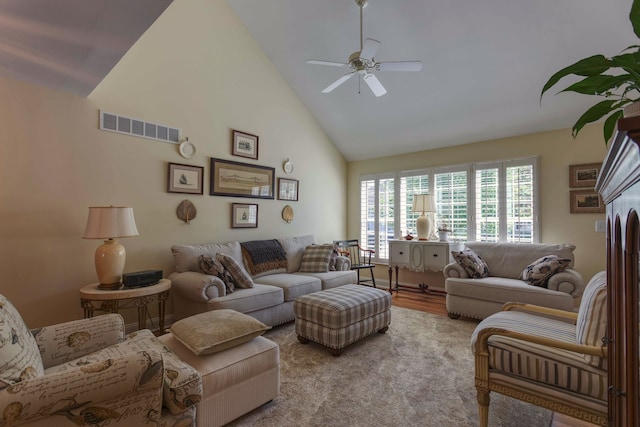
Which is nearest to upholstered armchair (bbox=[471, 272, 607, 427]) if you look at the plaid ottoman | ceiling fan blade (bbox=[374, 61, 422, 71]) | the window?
the plaid ottoman

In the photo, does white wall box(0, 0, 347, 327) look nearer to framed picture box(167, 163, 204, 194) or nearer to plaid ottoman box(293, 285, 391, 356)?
framed picture box(167, 163, 204, 194)

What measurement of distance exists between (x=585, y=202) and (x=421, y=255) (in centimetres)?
211

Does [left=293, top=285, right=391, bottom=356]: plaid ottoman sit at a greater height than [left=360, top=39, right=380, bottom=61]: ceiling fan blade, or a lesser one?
lesser

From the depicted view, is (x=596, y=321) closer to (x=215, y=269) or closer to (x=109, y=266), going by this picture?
(x=215, y=269)

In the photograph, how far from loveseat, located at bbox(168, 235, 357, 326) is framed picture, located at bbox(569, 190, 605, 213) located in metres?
2.99

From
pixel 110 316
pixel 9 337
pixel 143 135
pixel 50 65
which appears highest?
pixel 50 65

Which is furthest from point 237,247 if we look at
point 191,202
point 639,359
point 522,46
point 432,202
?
point 522,46

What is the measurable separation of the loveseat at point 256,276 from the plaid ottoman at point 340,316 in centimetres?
52

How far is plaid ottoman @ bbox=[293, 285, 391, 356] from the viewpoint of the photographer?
2680 mm

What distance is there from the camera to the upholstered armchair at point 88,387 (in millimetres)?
1069

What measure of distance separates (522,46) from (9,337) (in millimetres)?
4494

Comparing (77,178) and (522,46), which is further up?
(522,46)

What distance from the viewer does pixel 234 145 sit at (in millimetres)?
4137

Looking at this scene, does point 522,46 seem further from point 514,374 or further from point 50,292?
point 50,292
